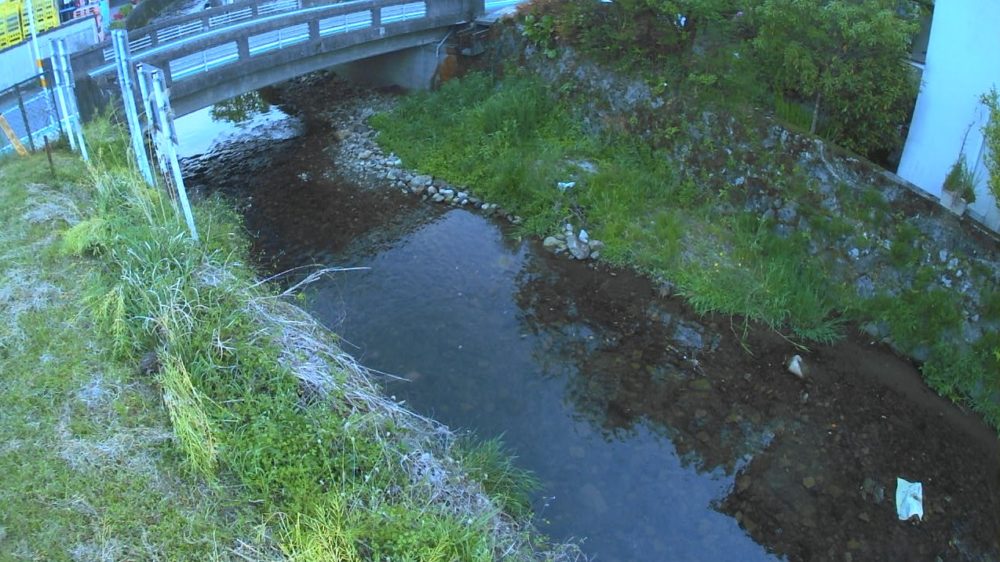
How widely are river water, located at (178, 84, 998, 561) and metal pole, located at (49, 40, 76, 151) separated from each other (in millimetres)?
3140

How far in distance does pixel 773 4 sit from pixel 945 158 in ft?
11.6

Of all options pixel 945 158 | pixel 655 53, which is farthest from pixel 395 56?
pixel 945 158

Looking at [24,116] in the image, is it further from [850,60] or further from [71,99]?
[850,60]

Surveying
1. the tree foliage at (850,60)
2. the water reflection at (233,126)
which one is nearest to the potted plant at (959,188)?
the tree foliage at (850,60)

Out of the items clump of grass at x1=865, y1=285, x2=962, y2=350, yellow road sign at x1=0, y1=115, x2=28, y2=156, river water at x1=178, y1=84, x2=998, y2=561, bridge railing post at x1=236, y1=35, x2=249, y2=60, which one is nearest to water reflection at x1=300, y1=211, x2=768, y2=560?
river water at x1=178, y1=84, x2=998, y2=561

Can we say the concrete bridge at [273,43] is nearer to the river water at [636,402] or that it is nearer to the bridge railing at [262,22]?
the bridge railing at [262,22]

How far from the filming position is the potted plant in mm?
10266

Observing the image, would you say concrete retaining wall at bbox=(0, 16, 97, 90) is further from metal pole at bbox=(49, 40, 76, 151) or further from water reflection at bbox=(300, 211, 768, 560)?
water reflection at bbox=(300, 211, 768, 560)

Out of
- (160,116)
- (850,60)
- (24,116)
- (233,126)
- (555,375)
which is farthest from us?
(233,126)

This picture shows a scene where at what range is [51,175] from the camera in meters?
11.4

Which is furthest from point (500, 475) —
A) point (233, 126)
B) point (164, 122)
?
point (233, 126)

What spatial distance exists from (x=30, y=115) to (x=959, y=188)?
14.3 meters

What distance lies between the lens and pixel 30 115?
1256 cm

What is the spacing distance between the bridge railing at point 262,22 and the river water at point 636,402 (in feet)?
11.6
